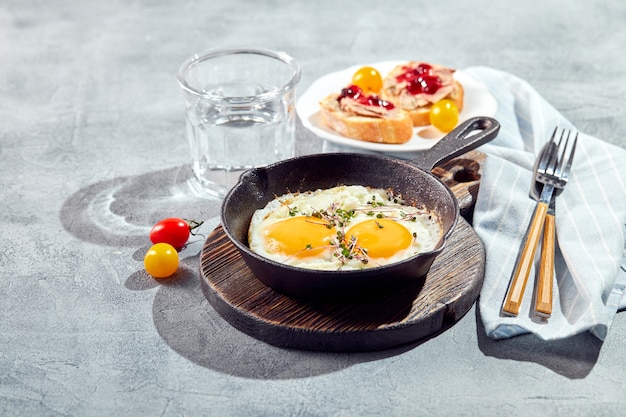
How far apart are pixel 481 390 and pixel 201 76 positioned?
2336 millimetres

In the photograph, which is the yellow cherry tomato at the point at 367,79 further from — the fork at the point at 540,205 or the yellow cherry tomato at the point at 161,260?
the yellow cherry tomato at the point at 161,260

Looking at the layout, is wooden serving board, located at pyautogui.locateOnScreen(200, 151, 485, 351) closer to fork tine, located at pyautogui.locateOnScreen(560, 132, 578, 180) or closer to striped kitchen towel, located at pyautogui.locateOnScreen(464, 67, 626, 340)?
striped kitchen towel, located at pyautogui.locateOnScreen(464, 67, 626, 340)

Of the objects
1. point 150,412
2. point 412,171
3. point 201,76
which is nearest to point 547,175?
point 412,171

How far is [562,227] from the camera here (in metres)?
3.59

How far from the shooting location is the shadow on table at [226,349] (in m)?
2.93

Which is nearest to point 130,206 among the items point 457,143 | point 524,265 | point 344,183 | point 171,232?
point 171,232

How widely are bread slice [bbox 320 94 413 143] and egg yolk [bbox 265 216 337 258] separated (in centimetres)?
108

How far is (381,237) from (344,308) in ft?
0.99

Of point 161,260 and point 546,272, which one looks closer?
point 546,272

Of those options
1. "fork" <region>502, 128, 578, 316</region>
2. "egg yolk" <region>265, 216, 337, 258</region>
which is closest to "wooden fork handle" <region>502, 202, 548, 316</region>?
"fork" <region>502, 128, 578, 316</region>

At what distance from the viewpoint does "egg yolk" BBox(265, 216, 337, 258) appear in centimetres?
313

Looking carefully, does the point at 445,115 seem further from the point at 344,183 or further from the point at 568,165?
the point at 344,183

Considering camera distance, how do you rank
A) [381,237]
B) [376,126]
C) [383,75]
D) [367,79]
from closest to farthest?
1. [381,237]
2. [376,126]
3. [367,79]
4. [383,75]

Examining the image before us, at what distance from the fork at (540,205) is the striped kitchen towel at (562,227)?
0.16 ft
